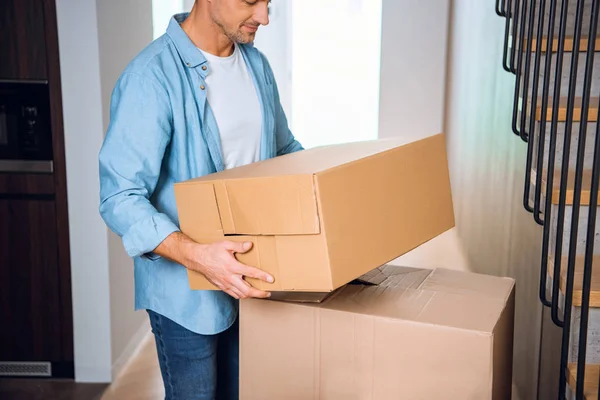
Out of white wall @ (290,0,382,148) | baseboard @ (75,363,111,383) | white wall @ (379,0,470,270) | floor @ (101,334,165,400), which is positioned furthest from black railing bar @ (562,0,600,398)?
white wall @ (290,0,382,148)

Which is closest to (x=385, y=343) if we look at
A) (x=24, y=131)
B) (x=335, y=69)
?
(x=24, y=131)

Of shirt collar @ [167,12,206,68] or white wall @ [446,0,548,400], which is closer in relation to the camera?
shirt collar @ [167,12,206,68]

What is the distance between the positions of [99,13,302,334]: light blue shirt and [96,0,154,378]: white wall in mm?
1204

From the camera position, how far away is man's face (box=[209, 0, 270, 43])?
4.53ft

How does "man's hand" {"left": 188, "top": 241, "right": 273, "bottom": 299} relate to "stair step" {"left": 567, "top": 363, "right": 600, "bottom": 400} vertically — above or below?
above

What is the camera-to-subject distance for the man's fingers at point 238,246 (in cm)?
111

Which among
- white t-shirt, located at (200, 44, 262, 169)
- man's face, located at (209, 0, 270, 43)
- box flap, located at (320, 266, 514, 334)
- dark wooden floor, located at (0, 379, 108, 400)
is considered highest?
man's face, located at (209, 0, 270, 43)

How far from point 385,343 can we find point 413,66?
4.48 meters

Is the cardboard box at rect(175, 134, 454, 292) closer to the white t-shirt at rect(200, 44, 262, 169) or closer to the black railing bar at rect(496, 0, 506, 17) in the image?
the white t-shirt at rect(200, 44, 262, 169)

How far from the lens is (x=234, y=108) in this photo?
1477 millimetres

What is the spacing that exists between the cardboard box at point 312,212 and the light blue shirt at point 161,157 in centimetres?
15

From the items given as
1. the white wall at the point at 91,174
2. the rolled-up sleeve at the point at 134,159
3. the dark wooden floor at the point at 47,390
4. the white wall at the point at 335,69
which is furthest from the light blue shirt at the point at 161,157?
the white wall at the point at 335,69

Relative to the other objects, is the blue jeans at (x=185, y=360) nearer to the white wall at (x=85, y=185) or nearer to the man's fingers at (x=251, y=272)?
the man's fingers at (x=251, y=272)

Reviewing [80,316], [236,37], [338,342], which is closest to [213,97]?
[236,37]
